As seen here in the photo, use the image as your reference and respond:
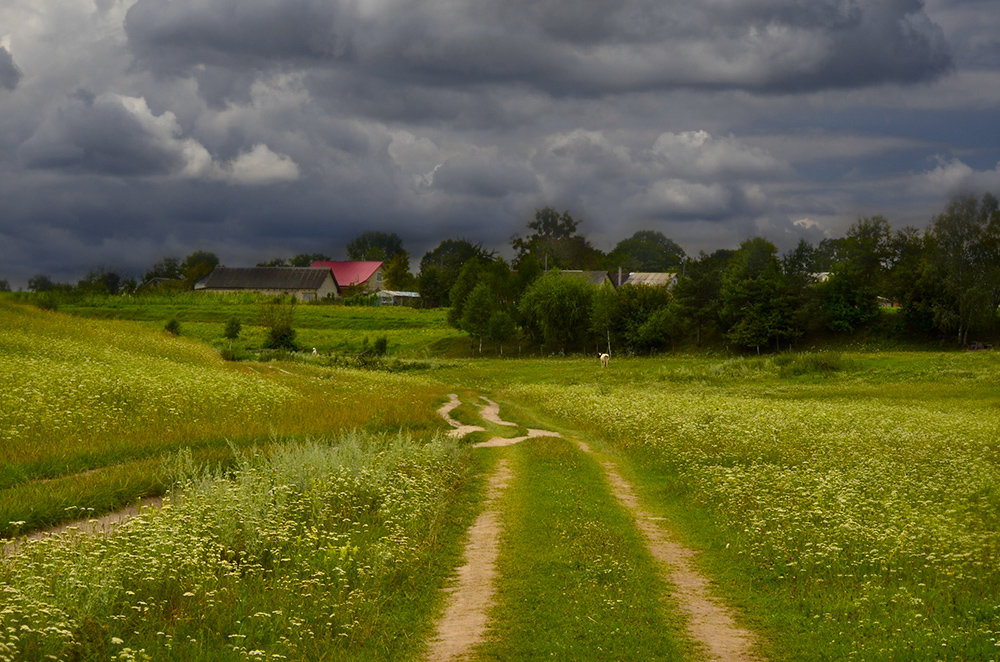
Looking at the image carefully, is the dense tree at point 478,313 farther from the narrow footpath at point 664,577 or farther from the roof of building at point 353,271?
the roof of building at point 353,271

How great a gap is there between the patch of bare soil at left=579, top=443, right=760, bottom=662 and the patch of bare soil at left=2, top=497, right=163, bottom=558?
808 centimetres

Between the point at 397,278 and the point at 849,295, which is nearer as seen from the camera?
the point at 849,295

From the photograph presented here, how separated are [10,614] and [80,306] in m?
124

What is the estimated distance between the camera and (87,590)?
31.6ft

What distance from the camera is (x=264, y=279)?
159 metres

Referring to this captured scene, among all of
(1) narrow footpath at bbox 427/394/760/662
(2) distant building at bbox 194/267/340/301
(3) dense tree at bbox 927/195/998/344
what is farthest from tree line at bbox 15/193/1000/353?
(1) narrow footpath at bbox 427/394/760/662

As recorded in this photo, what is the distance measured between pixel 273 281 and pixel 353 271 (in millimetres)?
30182

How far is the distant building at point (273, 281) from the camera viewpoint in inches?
6132

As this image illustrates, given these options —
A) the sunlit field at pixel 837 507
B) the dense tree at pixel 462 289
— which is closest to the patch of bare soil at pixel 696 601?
the sunlit field at pixel 837 507

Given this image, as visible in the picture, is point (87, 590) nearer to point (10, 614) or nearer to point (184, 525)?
point (10, 614)

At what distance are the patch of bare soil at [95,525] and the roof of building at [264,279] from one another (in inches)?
5584

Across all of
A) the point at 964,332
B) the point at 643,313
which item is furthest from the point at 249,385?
the point at 964,332

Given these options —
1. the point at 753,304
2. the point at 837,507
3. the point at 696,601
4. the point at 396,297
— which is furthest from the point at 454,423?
the point at 396,297

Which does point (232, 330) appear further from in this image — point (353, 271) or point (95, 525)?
point (353, 271)
